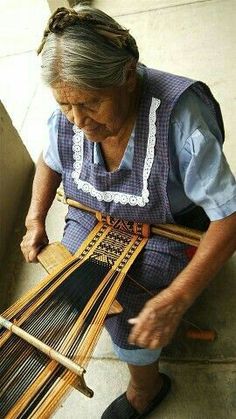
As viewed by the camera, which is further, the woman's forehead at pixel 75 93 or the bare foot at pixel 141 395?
the bare foot at pixel 141 395

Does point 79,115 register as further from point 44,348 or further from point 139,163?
point 44,348

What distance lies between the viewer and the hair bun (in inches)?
41.5

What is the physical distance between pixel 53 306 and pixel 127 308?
0.97 feet

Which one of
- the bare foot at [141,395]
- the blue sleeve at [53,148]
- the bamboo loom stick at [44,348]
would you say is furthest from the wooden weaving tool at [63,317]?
the bare foot at [141,395]

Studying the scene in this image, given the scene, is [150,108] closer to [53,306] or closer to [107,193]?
[107,193]

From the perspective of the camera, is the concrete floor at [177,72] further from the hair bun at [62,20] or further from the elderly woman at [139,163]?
the hair bun at [62,20]

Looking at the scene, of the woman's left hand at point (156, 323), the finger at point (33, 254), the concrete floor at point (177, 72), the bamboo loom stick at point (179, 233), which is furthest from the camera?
the concrete floor at point (177, 72)

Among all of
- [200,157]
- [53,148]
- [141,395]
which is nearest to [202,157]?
[200,157]

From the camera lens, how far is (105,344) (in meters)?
1.93

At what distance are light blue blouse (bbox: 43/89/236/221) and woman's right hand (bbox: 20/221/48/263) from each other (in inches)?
24.1

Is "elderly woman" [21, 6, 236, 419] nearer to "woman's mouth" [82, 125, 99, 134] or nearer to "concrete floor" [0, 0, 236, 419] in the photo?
"woman's mouth" [82, 125, 99, 134]

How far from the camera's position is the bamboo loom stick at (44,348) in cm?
104

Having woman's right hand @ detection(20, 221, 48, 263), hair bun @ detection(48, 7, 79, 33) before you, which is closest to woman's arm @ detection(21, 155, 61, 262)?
woman's right hand @ detection(20, 221, 48, 263)

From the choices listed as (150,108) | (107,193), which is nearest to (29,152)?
(107,193)
